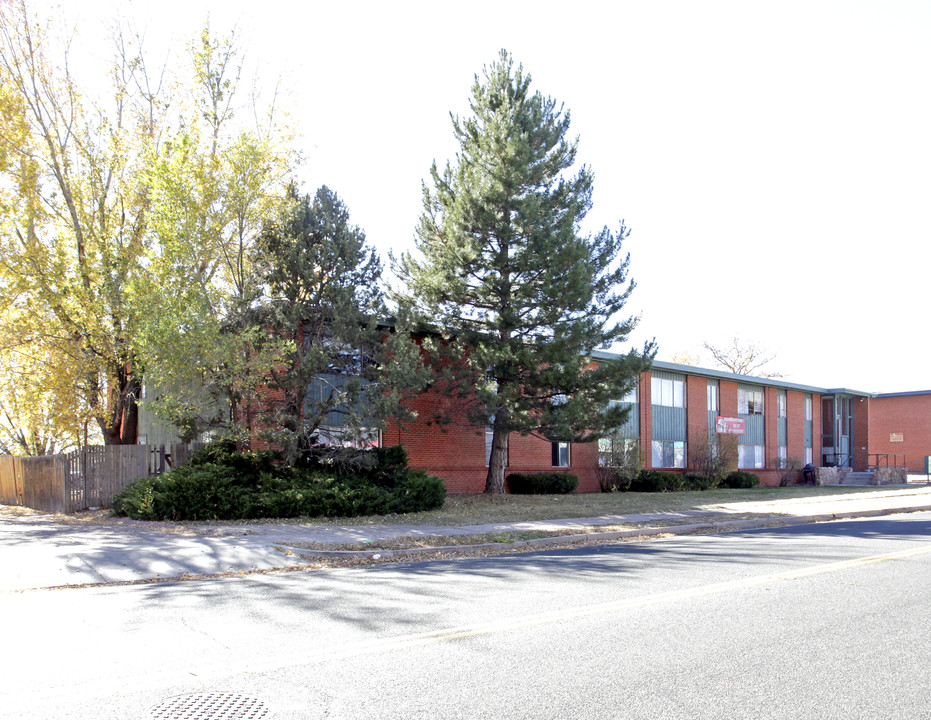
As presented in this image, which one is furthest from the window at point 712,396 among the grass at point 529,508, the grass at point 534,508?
the grass at point 534,508

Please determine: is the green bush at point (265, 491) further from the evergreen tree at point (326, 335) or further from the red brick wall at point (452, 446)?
the red brick wall at point (452, 446)

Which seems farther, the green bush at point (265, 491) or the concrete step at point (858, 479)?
the concrete step at point (858, 479)

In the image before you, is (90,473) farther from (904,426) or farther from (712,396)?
(904,426)

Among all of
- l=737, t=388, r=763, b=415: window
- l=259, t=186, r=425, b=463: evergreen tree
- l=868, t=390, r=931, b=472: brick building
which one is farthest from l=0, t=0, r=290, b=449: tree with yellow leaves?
l=868, t=390, r=931, b=472: brick building

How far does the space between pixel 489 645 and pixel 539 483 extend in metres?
22.4

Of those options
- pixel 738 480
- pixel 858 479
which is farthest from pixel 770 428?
pixel 738 480

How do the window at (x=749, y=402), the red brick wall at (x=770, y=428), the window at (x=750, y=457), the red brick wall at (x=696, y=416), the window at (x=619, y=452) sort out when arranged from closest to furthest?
1. the window at (x=619, y=452)
2. the red brick wall at (x=696, y=416)
3. the window at (x=750, y=457)
4. the window at (x=749, y=402)
5. the red brick wall at (x=770, y=428)

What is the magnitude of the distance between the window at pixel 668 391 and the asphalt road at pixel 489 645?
84.8 feet

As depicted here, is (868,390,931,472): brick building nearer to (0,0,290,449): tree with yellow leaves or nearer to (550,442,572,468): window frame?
(550,442,572,468): window frame

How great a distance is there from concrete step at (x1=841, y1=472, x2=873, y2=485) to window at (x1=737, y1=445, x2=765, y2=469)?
583 centimetres

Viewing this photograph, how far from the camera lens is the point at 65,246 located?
20875 mm

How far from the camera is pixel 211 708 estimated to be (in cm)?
469

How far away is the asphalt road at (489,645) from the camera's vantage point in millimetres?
4836

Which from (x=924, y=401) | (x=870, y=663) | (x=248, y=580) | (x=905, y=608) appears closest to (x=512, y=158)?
(x=248, y=580)
